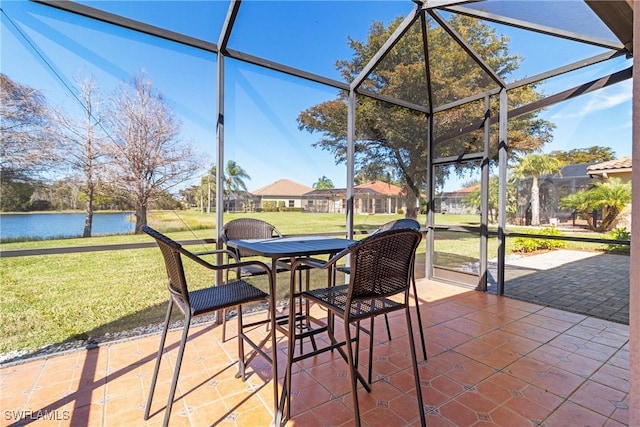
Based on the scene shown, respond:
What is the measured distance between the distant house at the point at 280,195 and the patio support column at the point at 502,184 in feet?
9.15

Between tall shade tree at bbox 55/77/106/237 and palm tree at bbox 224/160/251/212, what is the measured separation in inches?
47.8

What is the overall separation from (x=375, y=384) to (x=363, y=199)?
104 inches

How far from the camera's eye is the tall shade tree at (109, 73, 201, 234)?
10.3 feet

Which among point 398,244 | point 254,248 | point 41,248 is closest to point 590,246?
point 398,244

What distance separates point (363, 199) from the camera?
14.4 ft

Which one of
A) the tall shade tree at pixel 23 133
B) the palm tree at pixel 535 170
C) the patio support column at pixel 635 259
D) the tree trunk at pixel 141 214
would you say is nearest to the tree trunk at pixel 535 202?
the palm tree at pixel 535 170

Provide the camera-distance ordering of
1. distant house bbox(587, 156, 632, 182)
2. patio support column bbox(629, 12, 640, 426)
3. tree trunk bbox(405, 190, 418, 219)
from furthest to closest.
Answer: tree trunk bbox(405, 190, 418, 219) → distant house bbox(587, 156, 632, 182) → patio support column bbox(629, 12, 640, 426)

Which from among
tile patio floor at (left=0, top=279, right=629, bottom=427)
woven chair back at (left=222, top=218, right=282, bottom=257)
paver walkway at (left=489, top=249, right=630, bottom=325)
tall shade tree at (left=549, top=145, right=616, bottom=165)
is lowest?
tile patio floor at (left=0, top=279, right=629, bottom=427)

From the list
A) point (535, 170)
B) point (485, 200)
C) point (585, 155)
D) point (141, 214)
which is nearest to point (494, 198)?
point (485, 200)

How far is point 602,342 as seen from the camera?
2.84 metres

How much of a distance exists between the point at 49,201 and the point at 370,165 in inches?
148

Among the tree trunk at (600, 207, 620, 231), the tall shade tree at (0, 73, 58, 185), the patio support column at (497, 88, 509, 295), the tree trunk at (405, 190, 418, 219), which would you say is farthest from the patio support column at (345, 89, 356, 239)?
the tall shade tree at (0, 73, 58, 185)

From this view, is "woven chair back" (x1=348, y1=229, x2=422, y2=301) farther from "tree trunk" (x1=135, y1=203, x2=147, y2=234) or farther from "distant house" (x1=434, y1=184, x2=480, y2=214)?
"distant house" (x1=434, y1=184, x2=480, y2=214)

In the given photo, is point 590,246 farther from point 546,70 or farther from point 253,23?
point 253,23
